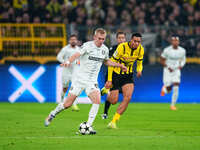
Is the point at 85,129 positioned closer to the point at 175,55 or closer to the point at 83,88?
the point at 83,88

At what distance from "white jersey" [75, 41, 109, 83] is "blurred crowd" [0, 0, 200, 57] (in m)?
11.5

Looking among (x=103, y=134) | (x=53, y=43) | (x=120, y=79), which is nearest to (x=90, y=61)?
(x=103, y=134)

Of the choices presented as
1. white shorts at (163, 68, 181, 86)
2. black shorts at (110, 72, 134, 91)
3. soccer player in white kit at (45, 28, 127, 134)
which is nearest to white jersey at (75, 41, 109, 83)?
soccer player in white kit at (45, 28, 127, 134)

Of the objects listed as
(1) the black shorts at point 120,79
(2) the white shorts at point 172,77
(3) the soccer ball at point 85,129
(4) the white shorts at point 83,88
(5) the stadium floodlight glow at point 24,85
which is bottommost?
(5) the stadium floodlight glow at point 24,85

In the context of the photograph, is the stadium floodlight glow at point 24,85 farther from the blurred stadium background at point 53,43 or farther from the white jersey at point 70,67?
the white jersey at point 70,67

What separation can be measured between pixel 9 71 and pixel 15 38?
1.42m

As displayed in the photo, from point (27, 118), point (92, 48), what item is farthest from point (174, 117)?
point (92, 48)

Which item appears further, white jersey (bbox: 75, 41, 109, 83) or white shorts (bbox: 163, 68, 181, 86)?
white shorts (bbox: 163, 68, 181, 86)

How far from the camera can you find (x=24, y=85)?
2312 cm

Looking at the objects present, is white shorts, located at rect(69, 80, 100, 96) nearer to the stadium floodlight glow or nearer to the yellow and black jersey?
the yellow and black jersey

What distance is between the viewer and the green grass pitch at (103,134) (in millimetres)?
9383

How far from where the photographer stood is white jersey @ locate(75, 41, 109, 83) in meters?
11.7

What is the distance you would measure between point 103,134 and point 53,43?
13063mm

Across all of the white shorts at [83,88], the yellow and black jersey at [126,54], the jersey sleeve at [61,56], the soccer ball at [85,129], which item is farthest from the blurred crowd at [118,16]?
the soccer ball at [85,129]
